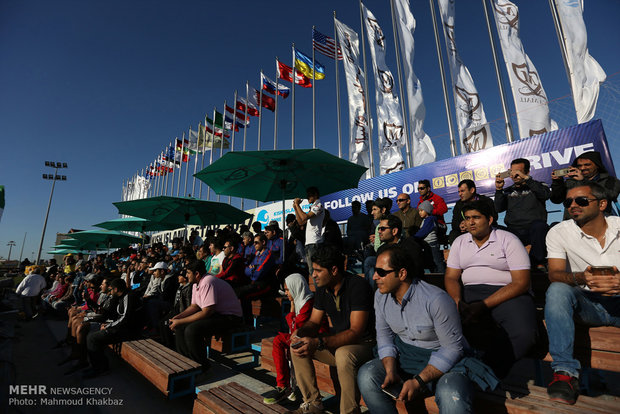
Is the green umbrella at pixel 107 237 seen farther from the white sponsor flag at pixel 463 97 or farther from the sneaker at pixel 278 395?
the white sponsor flag at pixel 463 97

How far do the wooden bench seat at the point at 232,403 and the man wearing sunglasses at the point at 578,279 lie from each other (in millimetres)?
2200

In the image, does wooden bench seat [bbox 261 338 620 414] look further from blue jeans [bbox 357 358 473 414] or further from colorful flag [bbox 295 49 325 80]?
colorful flag [bbox 295 49 325 80]

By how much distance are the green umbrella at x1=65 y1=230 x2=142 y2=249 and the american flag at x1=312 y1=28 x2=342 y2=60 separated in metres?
17.3

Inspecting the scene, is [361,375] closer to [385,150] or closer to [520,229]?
[520,229]

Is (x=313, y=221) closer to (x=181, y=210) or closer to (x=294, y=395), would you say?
(x=294, y=395)

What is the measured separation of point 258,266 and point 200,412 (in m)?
3.15

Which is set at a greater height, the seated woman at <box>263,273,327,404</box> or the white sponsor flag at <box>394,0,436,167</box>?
the white sponsor flag at <box>394,0,436,167</box>

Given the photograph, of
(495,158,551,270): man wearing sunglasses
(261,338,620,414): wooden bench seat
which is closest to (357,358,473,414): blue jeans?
(261,338,620,414): wooden bench seat

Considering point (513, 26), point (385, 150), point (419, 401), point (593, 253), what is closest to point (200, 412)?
point (419, 401)

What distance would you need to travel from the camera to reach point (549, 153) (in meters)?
7.83

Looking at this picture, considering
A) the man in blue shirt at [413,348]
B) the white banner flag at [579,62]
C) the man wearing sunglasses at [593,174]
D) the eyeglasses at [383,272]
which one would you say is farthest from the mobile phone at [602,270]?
the white banner flag at [579,62]

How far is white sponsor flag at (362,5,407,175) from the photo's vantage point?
44.5 ft

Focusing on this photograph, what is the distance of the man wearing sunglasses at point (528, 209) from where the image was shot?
157 inches

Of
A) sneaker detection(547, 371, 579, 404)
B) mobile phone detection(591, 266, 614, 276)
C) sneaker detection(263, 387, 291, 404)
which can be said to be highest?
mobile phone detection(591, 266, 614, 276)
